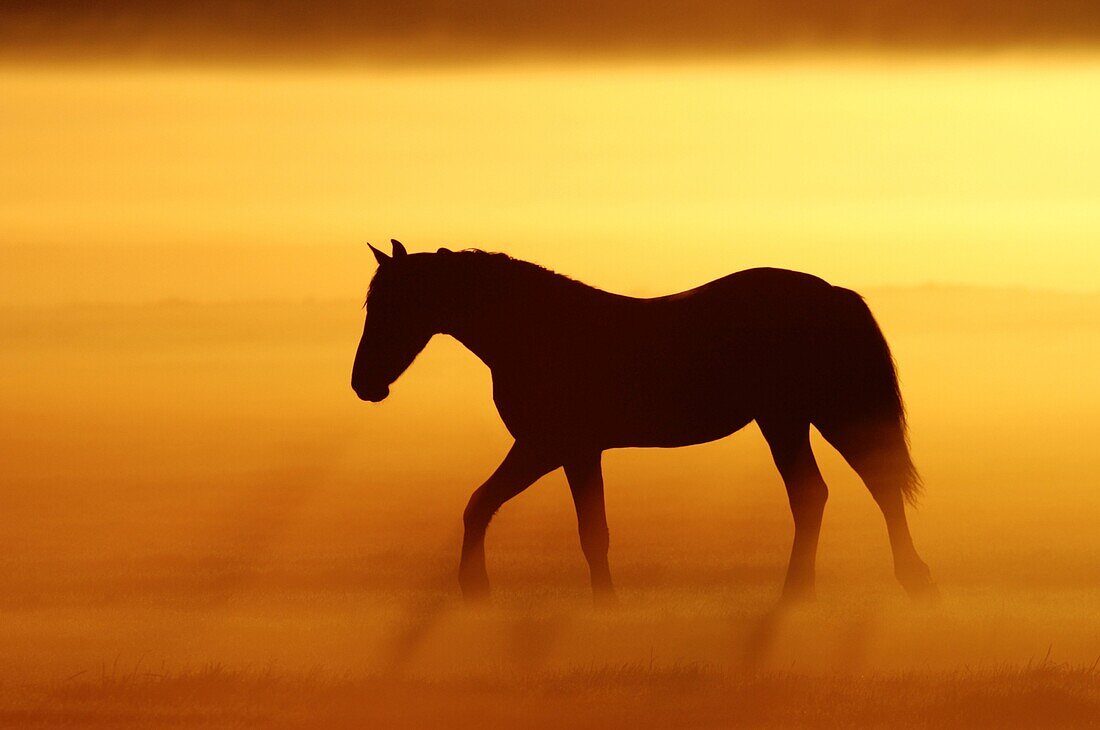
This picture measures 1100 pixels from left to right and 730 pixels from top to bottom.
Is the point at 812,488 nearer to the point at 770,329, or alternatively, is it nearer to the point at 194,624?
the point at 770,329

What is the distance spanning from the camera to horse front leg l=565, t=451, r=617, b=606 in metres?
9.38

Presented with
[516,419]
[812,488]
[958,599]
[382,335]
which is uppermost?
[382,335]

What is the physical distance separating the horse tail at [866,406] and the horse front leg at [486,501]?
74.0 inches

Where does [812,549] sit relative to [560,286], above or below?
below

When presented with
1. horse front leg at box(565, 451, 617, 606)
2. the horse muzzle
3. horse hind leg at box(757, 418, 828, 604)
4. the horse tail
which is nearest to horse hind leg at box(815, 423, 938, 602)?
the horse tail

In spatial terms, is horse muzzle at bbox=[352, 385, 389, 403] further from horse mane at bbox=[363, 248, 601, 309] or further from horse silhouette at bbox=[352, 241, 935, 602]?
horse mane at bbox=[363, 248, 601, 309]

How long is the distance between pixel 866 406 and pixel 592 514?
190 cm

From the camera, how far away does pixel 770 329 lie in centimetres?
967

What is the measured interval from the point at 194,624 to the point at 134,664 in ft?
2.97

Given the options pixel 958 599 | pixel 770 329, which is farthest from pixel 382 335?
pixel 958 599

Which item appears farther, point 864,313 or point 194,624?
point 864,313

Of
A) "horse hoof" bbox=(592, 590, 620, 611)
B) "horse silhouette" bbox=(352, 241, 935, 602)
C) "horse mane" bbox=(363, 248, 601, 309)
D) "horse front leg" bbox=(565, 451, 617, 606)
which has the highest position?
"horse mane" bbox=(363, 248, 601, 309)

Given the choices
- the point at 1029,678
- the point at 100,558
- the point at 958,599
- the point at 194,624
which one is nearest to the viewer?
the point at 1029,678

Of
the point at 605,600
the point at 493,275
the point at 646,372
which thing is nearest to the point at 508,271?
the point at 493,275
